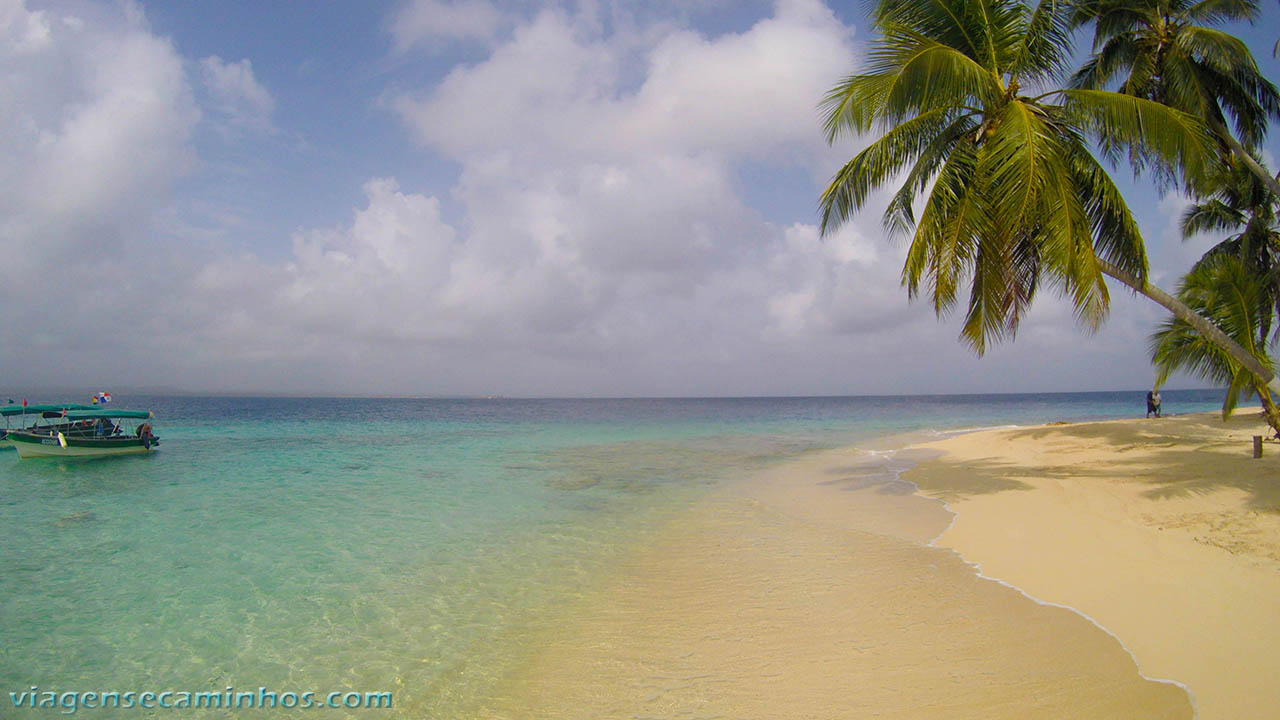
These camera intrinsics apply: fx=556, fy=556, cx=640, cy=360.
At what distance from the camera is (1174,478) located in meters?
10.1

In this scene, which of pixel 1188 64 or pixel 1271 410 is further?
pixel 1271 410

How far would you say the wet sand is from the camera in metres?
3.70

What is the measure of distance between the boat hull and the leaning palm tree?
84.4 feet

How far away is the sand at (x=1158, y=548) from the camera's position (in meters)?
3.95

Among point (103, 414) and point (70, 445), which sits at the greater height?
point (103, 414)

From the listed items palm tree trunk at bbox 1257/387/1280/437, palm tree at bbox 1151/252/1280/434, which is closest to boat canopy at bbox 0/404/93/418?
palm tree at bbox 1151/252/1280/434

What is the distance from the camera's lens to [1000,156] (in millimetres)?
7914

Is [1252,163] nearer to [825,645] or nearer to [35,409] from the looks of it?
[825,645]

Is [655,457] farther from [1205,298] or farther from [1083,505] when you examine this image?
[1205,298]

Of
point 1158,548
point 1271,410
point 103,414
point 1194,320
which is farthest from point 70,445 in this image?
point 1271,410

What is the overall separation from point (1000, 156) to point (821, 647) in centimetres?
721

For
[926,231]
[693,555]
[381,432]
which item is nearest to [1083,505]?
[926,231]

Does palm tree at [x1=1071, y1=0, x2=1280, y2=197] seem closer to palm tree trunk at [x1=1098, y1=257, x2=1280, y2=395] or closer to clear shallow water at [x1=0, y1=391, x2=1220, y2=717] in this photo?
palm tree trunk at [x1=1098, y1=257, x2=1280, y2=395]

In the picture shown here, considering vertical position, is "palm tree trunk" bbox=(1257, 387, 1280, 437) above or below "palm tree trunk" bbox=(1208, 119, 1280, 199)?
below
